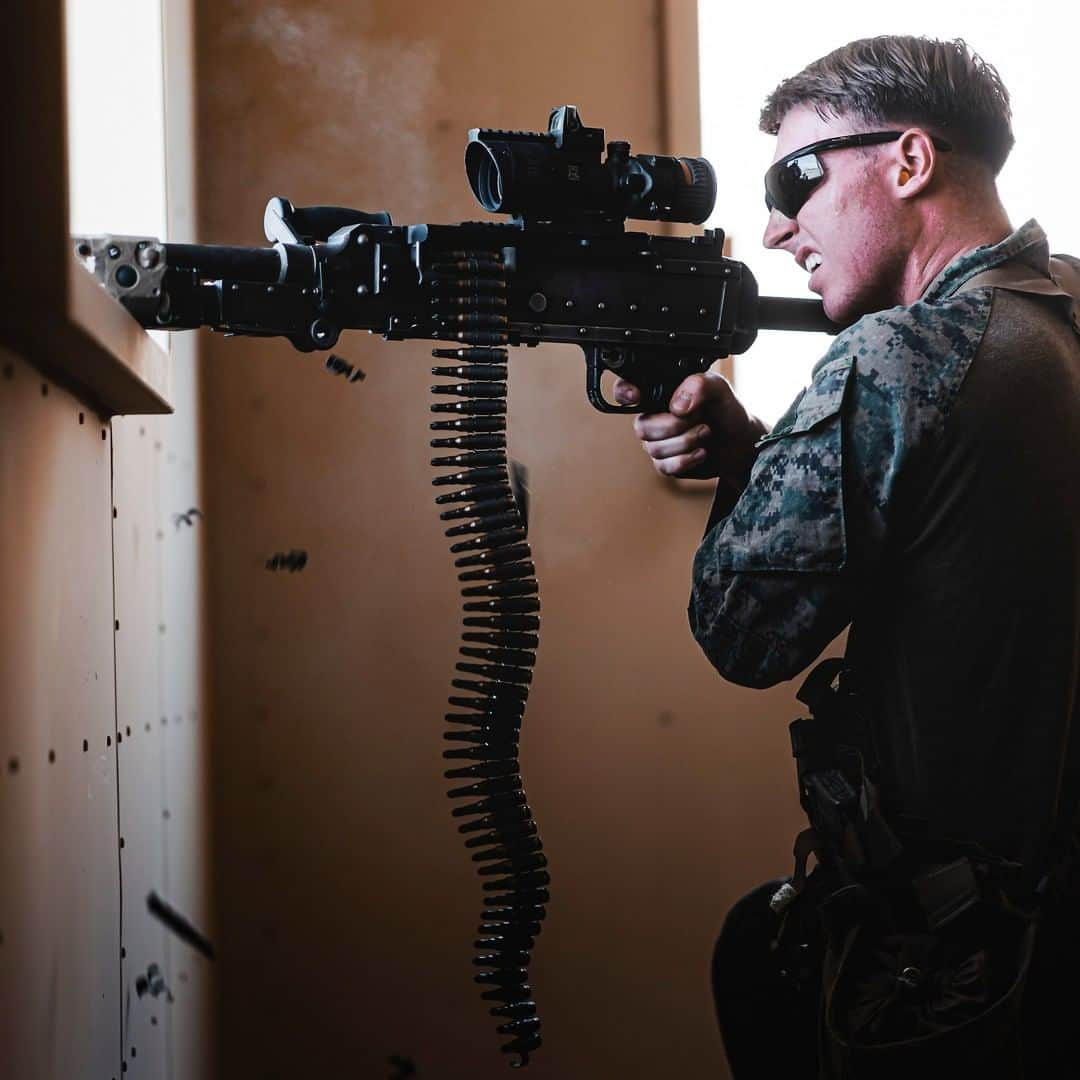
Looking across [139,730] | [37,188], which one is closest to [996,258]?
[37,188]

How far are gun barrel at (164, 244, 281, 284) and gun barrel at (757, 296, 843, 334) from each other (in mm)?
617

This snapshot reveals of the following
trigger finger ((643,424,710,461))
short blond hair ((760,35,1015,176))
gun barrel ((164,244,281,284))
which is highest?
short blond hair ((760,35,1015,176))

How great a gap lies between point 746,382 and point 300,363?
84 centimetres

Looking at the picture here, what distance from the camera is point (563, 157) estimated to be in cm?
125

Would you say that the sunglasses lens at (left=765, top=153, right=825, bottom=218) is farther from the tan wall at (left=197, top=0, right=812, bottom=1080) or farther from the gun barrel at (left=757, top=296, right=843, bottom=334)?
the tan wall at (left=197, top=0, right=812, bottom=1080)

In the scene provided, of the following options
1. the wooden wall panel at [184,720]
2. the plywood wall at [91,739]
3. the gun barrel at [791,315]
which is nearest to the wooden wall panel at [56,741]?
the plywood wall at [91,739]

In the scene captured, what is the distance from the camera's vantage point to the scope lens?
1.25 meters

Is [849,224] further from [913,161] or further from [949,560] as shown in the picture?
[949,560]

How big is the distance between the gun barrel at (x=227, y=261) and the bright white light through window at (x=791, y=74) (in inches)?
44.5

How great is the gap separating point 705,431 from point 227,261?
57 cm

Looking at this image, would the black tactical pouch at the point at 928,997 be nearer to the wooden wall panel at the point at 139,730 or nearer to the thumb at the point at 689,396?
the thumb at the point at 689,396

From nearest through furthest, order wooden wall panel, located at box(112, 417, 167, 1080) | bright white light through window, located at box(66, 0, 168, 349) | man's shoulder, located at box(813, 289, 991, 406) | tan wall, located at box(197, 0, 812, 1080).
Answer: bright white light through window, located at box(66, 0, 168, 349) < man's shoulder, located at box(813, 289, 991, 406) < wooden wall panel, located at box(112, 417, 167, 1080) < tan wall, located at box(197, 0, 812, 1080)

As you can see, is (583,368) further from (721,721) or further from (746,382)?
(721,721)

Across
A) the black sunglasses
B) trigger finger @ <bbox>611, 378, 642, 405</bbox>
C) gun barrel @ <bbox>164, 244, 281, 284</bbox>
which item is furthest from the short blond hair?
gun barrel @ <bbox>164, 244, 281, 284</bbox>
